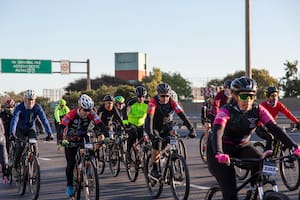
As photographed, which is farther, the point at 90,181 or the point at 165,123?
the point at 165,123

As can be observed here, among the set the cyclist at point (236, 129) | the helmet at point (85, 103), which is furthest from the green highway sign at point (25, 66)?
the cyclist at point (236, 129)

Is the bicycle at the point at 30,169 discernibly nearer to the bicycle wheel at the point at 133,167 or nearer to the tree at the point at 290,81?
the bicycle wheel at the point at 133,167

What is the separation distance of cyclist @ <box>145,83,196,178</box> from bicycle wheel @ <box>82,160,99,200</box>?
59.2 inches

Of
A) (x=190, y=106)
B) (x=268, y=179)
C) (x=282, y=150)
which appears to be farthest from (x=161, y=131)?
(x=190, y=106)

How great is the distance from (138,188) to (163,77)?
75.0 metres

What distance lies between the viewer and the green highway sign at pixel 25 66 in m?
48.6

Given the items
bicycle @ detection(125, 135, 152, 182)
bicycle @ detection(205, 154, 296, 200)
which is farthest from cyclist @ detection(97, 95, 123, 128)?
bicycle @ detection(205, 154, 296, 200)

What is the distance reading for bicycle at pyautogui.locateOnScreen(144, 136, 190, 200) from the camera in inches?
310

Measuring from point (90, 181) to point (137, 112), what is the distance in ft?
14.4

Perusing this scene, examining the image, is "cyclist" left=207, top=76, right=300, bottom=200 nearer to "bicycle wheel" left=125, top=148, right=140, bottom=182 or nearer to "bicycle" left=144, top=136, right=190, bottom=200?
"bicycle" left=144, top=136, right=190, bottom=200

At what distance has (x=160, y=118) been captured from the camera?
30.3 feet

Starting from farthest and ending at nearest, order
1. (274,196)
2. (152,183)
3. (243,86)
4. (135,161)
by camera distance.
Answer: (135,161)
(152,183)
(243,86)
(274,196)

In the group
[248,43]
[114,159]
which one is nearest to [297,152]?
[114,159]

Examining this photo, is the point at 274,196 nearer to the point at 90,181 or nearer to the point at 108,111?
the point at 90,181
